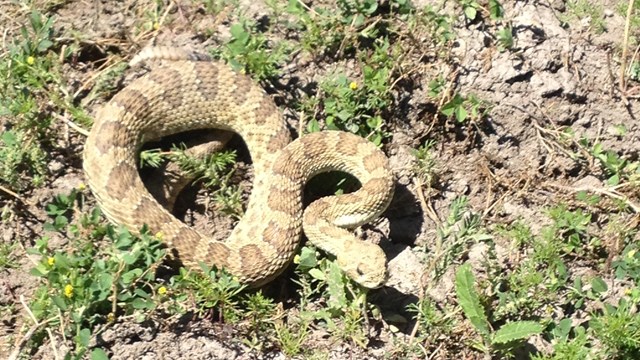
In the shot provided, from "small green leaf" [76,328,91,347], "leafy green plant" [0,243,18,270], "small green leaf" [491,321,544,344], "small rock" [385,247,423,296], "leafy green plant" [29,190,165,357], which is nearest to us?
"small green leaf" [76,328,91,347]

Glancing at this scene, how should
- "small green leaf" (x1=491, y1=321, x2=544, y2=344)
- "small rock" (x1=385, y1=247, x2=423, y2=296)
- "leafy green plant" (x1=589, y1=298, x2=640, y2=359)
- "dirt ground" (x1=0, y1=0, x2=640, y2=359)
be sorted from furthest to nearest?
"dirt ground" (x1=0, y1=0, x2=640, y2=359) → "small rock" (x1=385, y1=247, x2=423, y2=296) → "leafy green plant" (x1=589, y1=298, x2=640, y2=359) → "small green leaf" (x1=491, y1=321, x2=544, y2=344)

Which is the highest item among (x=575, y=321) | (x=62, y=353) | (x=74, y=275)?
(x=74, y=275)

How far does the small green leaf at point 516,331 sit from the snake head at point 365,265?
79 centimetres

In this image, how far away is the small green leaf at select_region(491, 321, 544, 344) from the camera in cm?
517

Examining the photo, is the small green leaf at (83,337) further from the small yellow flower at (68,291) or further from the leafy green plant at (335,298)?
the leafy green plant at (335,298)

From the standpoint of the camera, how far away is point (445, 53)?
633 cm

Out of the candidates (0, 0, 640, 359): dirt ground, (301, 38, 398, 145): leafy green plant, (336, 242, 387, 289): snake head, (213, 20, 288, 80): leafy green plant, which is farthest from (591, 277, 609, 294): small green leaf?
(213, 20, 288, 80): leafy green plant

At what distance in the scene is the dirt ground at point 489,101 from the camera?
6.13 m

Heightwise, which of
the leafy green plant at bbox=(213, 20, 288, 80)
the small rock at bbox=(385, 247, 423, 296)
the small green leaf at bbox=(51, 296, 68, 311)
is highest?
the leafy green plant at bbox=(213, 20, 288, 80)

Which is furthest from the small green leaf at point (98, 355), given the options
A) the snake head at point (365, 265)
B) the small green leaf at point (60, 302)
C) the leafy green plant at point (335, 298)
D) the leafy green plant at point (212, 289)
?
the snake head at point (365, 265)

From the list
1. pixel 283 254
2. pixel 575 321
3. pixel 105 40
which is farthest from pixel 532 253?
pixel 105 40

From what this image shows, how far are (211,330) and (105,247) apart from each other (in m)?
0.89

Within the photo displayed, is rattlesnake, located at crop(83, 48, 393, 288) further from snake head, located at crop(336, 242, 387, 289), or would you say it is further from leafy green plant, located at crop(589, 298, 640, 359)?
leafy green plant, located at crop(589, 298, 640, 359)

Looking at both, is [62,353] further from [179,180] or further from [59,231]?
[179,180]
